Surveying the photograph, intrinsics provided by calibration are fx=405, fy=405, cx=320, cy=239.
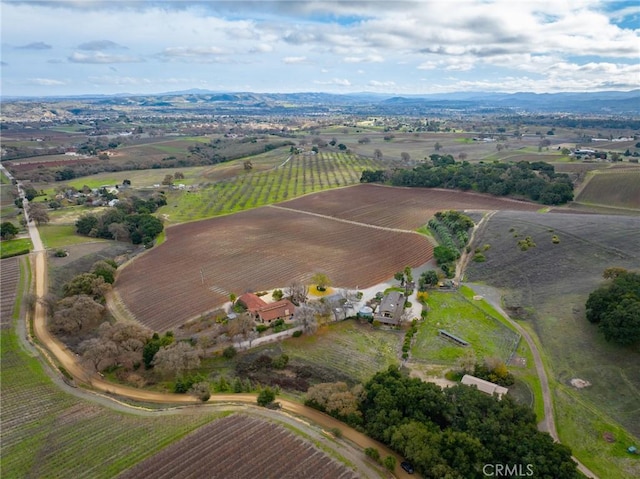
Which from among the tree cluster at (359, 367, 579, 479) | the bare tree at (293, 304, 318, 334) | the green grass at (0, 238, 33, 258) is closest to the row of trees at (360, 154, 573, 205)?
the bare tree at (293, 304, 318, 334)

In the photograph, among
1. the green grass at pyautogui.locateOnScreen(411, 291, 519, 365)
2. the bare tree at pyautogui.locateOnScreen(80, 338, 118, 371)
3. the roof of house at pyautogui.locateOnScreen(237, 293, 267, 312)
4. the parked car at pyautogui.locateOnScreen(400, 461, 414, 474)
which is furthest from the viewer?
the roof of house at pyautogui.locateOnScreen(237, 293, 267, 312)

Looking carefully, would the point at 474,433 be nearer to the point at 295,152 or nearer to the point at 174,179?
the point at 174,179

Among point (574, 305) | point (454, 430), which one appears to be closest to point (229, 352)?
point (454, 430)

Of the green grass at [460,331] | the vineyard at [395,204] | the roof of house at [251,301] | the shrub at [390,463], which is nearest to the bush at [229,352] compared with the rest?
the roof of house at [251,301]

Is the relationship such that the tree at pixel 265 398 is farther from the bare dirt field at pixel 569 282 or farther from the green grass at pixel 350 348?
the bare dirt field at pixel 569 282

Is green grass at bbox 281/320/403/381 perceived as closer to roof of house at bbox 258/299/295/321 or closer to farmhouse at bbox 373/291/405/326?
farmhouse at bbox 373/291/405/326

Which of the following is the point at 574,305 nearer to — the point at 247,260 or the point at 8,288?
the point at 247,260

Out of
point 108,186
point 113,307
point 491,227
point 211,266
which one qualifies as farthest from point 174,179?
point 491,227
